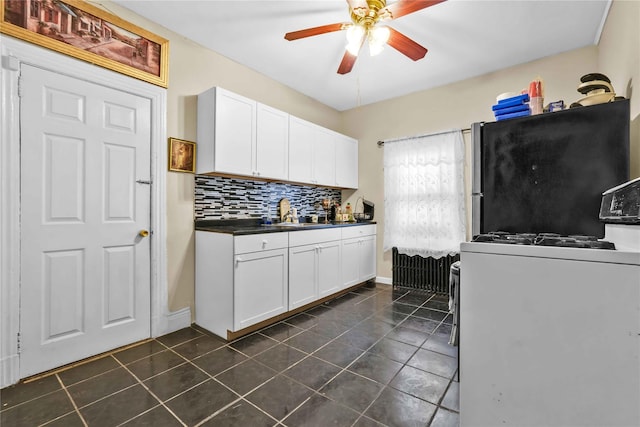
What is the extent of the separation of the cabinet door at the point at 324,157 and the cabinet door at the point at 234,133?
40.3 inches

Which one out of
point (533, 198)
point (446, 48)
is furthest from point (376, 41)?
point (533, 198)

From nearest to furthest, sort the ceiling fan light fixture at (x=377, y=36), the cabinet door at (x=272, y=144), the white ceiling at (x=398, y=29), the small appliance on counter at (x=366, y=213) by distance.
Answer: the ceiling fan light fixture at (x=377, y=36), the white ceiling at (x=398, y=29), the cabinet door at (x=272, y=144), the small appliance on counter at (x=366, y=213)

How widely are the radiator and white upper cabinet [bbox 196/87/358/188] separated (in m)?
1.40

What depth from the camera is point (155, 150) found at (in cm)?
245

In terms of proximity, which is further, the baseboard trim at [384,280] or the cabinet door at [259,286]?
the baseboard trim at [384,280]

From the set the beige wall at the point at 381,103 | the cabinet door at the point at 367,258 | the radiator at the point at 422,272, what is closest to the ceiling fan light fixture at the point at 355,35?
the beige wall at the point at 381,103

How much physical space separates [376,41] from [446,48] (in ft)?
3.88

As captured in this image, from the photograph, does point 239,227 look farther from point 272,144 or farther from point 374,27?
point 374,27

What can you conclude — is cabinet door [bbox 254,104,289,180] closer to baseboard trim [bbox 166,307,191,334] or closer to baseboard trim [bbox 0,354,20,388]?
baseboard trim [bbox 166,307,191,334]

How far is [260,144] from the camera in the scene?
2.99 m

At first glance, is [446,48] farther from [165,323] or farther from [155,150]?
[165,323]

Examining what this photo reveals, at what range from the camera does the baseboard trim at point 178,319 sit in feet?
8.36

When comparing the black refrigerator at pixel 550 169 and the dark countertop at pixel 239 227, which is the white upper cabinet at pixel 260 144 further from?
the black refrigerator at pixel 550 169

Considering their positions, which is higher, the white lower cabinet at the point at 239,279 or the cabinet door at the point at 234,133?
the cabinet door at the point at 234,133
